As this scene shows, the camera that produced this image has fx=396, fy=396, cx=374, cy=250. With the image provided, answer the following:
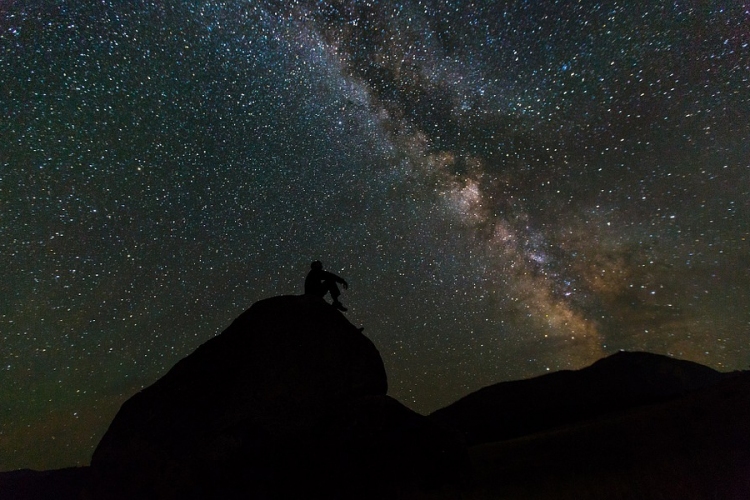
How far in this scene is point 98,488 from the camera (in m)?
9.38

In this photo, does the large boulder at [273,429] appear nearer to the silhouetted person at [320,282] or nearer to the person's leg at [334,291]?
the person's leg at [334,291]

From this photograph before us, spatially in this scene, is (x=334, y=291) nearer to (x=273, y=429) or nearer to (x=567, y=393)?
(x=273, y=429)

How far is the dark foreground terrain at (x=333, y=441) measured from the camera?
760cm

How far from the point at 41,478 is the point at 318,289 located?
39.3 feet

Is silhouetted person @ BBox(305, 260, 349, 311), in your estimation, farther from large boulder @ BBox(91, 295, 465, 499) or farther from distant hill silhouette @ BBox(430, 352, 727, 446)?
distant hill silhouette @ BBox(430, 352, 727, 446)

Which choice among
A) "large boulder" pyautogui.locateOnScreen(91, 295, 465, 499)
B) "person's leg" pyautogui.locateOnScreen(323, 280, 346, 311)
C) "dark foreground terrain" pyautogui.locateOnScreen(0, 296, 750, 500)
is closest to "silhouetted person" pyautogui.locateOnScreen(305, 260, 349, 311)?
"person's leg" pyautogui.locateOnScreen(323, 280, 346, 311)

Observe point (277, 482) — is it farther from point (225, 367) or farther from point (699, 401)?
point (699, 401)

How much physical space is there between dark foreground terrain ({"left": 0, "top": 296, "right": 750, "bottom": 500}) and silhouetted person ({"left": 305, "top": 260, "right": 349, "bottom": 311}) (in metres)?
1.27

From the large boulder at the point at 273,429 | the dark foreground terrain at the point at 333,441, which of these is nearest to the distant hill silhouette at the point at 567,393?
the dark foreground terrain at the point at 333,441

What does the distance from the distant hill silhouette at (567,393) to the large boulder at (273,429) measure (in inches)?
625

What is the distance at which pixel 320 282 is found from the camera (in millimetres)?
12664

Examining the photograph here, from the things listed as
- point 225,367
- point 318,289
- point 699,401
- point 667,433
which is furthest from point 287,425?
point 699,401

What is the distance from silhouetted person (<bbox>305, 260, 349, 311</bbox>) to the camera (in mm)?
12453

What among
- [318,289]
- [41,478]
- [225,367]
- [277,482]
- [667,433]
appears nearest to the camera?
[277,482]
